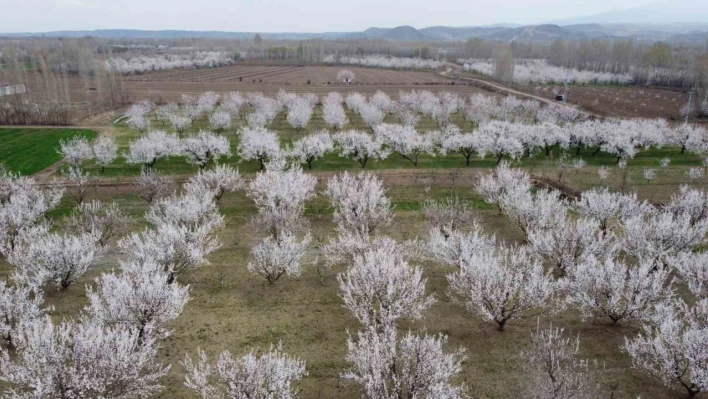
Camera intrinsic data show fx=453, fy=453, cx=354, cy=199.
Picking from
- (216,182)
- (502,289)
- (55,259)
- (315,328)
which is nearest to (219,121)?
(216,182)

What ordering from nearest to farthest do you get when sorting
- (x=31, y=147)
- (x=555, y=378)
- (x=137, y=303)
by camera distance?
(x=555, y=378), (x=137, y=303), (x=31, y=147)

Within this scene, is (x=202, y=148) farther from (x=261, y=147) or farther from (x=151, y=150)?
(x=261, y=147)

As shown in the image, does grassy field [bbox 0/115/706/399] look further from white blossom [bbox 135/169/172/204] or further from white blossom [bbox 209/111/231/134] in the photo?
white blossom [bbox 209/111/231/134]

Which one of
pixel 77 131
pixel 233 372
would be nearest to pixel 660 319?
pixel 233 372

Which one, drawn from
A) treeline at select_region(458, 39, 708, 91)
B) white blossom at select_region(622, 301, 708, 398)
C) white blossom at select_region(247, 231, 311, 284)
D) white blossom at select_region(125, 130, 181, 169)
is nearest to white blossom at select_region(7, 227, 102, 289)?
white blossom at select_region(247, 231, 311, 284)

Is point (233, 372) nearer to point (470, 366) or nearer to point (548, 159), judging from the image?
point (470, 366)

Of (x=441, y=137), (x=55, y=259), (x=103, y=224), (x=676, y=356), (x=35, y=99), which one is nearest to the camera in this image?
(x=676, y=356)

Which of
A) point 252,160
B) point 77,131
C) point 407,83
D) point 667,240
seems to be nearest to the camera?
point 667,240

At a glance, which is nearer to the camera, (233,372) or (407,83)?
(233,372)

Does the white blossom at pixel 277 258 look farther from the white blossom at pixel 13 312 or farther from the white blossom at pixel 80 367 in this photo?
the white blossom at pixel 80 367
